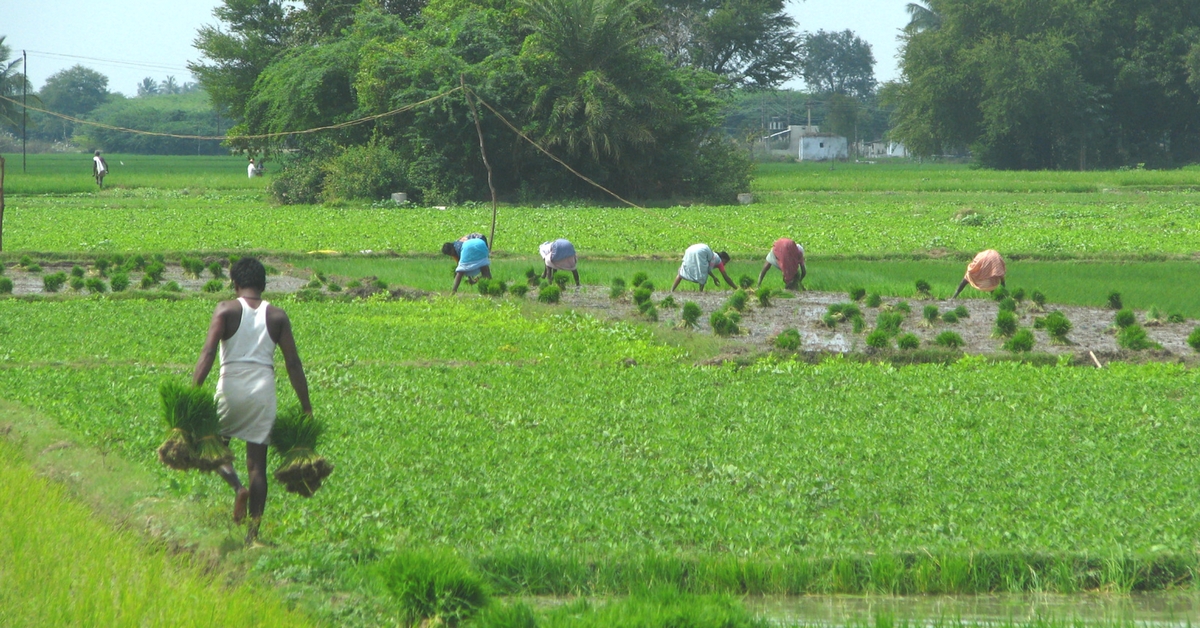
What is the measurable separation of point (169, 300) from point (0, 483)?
35.9 ft

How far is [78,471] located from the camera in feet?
25.8

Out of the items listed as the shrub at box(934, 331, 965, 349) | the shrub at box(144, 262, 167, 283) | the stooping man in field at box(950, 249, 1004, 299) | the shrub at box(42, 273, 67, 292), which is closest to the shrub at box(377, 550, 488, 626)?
the shrub at box(934, 331, 965, 349)

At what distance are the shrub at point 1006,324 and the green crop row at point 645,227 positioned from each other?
9.80 metres

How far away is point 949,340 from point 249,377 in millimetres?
9737

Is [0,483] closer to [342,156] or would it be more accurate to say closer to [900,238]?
[900,238]

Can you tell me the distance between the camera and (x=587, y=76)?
3869 centimetres

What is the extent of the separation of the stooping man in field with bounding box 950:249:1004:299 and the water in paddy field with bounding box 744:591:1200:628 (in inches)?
472

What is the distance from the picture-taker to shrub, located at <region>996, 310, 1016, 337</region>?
576 inches

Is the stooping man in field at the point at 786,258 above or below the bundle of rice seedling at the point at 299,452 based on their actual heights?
above

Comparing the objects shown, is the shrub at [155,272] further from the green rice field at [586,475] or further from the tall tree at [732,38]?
the tall tree at [732,38]

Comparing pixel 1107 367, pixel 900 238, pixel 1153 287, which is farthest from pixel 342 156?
pixel 1107 367

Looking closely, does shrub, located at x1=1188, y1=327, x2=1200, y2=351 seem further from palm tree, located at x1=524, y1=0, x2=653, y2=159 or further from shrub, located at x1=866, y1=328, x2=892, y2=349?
palm tree, located at x1=524, y1=0, x2=653, y2=159

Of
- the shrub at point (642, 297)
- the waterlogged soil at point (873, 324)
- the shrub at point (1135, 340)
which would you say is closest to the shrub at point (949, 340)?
the waterlogged soil at point (873, 324)

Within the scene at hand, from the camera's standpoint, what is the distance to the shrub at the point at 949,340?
14.0 metres
